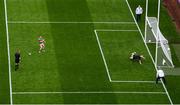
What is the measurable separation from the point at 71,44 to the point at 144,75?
675 cm

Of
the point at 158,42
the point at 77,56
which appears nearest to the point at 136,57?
the point at 158,42

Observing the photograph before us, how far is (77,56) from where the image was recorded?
54.7 meters

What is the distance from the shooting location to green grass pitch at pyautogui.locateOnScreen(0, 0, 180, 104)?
4953 cm

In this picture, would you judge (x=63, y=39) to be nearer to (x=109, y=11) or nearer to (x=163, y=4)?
(x=109, y=11)

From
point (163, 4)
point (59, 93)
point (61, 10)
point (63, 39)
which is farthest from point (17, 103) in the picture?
point (163, 4)

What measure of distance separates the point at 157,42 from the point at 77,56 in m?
5.56

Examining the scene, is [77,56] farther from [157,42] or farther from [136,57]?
→ [157,42]

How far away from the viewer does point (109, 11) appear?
62438 millimetres

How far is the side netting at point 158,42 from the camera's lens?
177ft

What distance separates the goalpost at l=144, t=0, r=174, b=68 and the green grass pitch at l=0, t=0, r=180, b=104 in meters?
0.68

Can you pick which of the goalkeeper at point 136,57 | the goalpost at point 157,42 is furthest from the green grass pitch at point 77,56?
the goalpost at point 157,42

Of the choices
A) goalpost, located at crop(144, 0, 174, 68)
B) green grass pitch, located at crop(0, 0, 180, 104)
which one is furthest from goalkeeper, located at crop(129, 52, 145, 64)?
goalpost, located at crop(144, 0, 174, 68)

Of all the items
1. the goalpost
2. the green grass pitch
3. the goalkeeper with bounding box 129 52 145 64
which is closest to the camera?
the green grass pitch

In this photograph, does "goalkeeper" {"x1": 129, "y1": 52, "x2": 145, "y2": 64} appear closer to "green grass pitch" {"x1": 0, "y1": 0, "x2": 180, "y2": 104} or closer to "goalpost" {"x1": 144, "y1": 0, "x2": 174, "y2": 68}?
"green grass pitch" {"x1": 0, "y1": 0, "x2": 180, "y2": 104}
